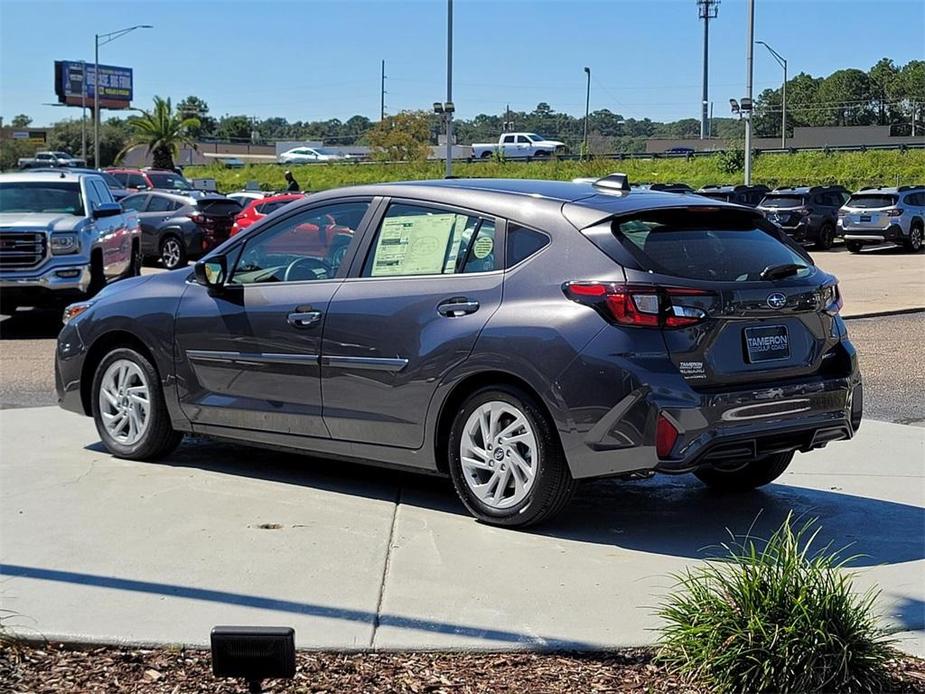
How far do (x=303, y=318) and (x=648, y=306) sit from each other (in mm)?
2076

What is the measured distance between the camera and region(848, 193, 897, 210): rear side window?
32312 mm

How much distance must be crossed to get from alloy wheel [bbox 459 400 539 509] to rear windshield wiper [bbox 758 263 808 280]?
136 centimetres

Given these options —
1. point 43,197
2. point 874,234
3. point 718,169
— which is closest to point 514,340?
Result: point 43,197

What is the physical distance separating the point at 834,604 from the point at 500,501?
2.30 metres

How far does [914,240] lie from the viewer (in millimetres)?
32625

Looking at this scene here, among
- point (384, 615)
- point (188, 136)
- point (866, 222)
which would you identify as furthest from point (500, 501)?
point (188, 136)

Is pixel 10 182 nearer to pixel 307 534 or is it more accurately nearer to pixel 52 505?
pixel 52 505

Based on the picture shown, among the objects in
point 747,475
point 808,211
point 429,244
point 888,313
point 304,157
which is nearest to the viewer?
point 429,244

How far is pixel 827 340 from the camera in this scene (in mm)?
6254

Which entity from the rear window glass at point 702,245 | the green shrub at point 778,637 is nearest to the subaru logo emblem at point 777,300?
the rear window glass at point 702,245

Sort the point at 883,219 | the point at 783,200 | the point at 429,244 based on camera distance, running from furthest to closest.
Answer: the point at 783,200
the point at 883,219
the point at 429,244

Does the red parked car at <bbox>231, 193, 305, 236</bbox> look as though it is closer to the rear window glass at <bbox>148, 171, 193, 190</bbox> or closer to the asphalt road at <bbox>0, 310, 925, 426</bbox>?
the asphalt road at <bbox>0, 310, 925, 426</bbox>

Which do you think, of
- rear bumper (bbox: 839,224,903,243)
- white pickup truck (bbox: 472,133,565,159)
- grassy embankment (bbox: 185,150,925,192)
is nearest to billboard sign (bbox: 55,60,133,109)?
white pickup truck (bbox: 472,133,565,159)

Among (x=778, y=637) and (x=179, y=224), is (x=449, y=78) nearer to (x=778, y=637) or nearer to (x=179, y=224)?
(x=179, y=224)
